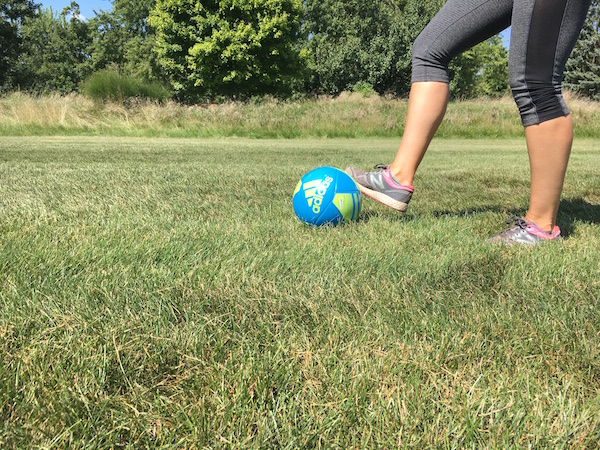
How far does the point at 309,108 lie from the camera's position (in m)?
18.3

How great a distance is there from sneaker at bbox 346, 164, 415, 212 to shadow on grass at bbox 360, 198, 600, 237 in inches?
8.0

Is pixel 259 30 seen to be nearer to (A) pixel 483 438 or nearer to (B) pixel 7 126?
(B) pixel 7 126

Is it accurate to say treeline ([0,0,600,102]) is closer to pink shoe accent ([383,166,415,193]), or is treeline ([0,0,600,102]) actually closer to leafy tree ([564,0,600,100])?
leafy tree ([564,0,600,100])

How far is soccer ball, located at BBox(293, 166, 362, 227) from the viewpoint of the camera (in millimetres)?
2693

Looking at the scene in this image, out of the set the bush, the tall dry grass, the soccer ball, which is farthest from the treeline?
the soccer ball

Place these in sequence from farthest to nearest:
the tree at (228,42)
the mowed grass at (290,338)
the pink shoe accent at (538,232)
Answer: the tree at (228,42), the pink shoe accent at (538,232), the mowed grass at (290,338)

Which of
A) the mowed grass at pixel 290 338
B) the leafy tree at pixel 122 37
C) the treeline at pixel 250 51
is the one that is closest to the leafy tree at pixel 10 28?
the treeline at pixel 250 51

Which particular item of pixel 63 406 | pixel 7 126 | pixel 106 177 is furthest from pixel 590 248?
pixel 7 126

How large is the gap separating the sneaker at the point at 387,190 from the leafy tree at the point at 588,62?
129 feet

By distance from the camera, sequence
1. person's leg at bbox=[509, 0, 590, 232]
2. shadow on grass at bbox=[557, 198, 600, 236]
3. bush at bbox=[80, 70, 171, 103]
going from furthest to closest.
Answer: bush at bbox=[80, 70, 171, 103] → shadow on grass at bbox=[557, 198, 600, 236] → person's leg at bbox=[509, 0, 590, 232]

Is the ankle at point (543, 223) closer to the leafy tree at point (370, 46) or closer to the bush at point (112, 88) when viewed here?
the bush at point (112, 88)

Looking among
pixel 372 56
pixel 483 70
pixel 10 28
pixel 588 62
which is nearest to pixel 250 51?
pixel 372 56

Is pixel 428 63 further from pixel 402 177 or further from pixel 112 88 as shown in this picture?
pixel 112 88

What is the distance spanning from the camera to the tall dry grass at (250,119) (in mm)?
15109
